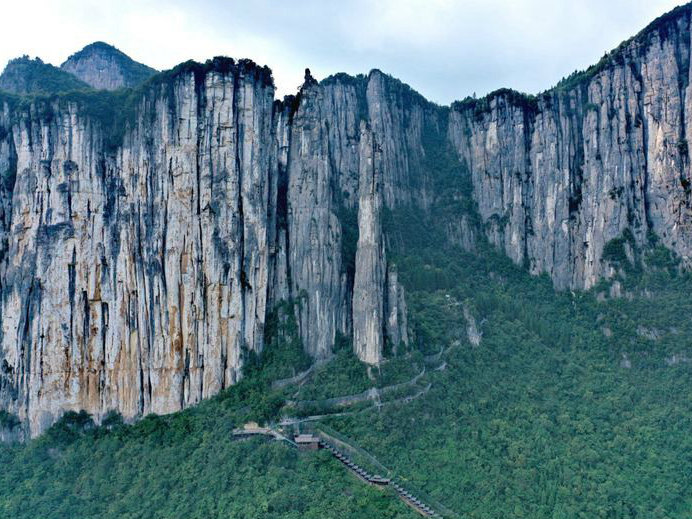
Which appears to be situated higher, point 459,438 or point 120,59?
point 120,59

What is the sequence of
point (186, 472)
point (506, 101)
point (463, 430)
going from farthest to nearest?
point (506, 101) → point (463, 430) → point (186, 472)

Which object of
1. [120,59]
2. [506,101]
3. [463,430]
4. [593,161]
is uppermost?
[120,59]

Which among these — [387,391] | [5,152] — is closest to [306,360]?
[387,391]

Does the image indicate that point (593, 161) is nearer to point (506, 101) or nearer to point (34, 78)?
point (506, 101)

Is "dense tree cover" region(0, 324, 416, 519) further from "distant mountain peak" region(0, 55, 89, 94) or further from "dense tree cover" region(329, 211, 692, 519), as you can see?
"distant mountain peak" region(0, 55, 89, 94)

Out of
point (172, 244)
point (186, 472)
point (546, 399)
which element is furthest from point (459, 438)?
point (172, 244)

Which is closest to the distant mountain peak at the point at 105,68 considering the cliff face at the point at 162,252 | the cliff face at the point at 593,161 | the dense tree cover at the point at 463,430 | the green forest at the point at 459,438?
the cliff face at the point at 162,252
